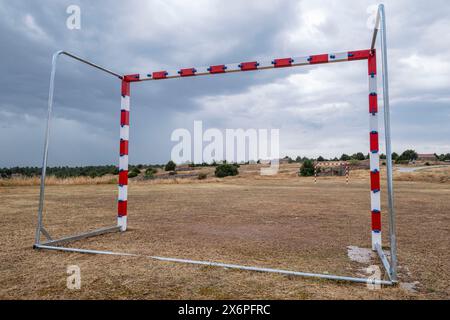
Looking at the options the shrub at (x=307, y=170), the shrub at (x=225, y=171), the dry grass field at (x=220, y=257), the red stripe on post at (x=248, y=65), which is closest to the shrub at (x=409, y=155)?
the shrub at (x=307, y=170)

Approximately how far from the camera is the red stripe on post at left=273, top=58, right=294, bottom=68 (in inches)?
165

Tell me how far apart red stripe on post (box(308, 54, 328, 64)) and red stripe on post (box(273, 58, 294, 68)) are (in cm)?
27

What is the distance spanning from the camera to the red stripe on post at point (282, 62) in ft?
13.8

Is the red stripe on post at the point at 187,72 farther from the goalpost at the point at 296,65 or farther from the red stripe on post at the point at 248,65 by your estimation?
the red stripe on post at the point at 248,65

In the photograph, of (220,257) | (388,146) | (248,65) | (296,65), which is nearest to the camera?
(388,146)

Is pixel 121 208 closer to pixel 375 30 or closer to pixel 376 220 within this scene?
pixel 376 220

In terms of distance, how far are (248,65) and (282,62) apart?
0.49m

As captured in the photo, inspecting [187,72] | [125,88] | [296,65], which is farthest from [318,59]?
[125,88]

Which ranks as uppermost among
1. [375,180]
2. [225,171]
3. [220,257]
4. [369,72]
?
[369,72]

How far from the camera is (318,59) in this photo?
162 inches

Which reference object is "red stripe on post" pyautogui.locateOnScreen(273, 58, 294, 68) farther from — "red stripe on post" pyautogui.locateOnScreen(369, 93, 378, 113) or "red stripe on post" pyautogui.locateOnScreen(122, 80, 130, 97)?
"red stripe on post" pyautogui.locateOnScreen(122, 80, 130, 97)

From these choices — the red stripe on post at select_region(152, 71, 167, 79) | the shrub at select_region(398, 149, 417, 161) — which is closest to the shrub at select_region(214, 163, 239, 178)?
the red stripe on post at select_region(152, 71, 167, 79)
